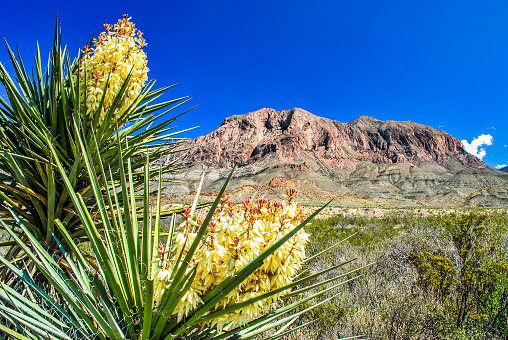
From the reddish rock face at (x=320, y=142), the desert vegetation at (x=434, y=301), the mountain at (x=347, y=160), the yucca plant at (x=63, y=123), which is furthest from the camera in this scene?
the reddish rock face at (x=320, y=142)

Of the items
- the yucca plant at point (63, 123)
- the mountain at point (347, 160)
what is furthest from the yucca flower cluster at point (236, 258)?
the mountain at point (347, 160)

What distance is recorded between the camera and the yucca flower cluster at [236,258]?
131 cm

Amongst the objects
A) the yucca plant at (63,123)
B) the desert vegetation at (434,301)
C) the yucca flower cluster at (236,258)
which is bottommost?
the desert vegetation at (434,301)

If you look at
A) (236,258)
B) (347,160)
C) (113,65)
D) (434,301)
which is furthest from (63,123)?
(347,160)

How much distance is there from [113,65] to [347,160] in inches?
3526

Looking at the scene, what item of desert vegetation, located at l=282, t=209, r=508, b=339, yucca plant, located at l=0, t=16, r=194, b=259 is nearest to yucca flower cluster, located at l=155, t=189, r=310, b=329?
yucca plant, located at l=0, t=16, r=194, b=259

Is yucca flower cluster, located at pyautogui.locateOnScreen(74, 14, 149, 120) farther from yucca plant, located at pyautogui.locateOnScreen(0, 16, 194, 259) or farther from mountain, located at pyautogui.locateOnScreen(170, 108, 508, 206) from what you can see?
mountain, located at pyautogui.locateOnScreen(170, 108, 508, 206)

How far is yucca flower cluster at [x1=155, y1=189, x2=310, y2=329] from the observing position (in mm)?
1314

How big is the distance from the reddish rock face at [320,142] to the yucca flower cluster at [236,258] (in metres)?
82.1

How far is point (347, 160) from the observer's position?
3403 inches

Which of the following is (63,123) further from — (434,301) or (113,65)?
(434,301)

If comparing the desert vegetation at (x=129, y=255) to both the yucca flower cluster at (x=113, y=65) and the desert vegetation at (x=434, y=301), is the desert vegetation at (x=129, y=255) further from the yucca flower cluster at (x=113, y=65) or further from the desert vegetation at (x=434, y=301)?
the desert vegetation at (x=434, y=301)

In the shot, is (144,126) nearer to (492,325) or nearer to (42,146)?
(42,146)

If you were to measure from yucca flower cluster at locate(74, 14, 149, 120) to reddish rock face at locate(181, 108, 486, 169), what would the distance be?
8108 cm
